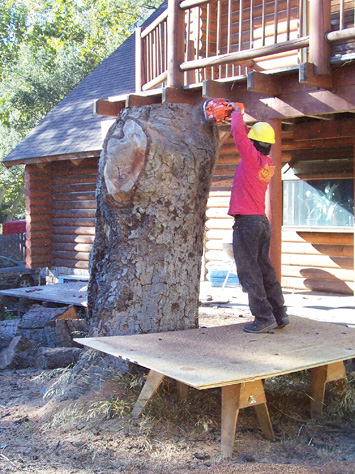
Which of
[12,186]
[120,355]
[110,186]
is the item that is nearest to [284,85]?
[110,186]

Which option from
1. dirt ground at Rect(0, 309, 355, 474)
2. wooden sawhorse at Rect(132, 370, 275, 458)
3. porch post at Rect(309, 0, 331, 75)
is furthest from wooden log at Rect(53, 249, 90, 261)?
wooden sawhorse at Rect(132, 370, 275, 458)

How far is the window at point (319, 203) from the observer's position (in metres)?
9.41

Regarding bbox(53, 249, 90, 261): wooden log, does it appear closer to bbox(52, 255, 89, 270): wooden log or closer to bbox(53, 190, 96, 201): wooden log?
bbox(52, 255, 89, 270): wooden log

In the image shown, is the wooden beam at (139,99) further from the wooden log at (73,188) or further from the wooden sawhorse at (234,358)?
the wooden log at (73,188)

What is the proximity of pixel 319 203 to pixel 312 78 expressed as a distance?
377cm

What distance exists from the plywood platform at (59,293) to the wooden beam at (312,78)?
5208mm

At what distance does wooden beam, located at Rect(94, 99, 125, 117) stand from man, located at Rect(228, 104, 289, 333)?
3268 mm

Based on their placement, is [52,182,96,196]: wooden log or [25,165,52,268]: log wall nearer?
[52,182,96,196]: wooden log

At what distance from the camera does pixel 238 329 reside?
529cm

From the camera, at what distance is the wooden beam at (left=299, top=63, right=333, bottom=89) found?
242 inches

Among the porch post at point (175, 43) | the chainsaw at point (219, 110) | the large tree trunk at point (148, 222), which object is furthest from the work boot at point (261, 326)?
the porch post at point (175, 43)

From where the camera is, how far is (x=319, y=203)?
9.71 meters

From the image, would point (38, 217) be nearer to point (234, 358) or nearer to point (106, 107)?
point (106, 107)

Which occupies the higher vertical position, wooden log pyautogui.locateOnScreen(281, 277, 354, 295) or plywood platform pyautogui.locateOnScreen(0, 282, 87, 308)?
wooden log pyautogui.locateOnScreen(281, 277, 354, 295)
